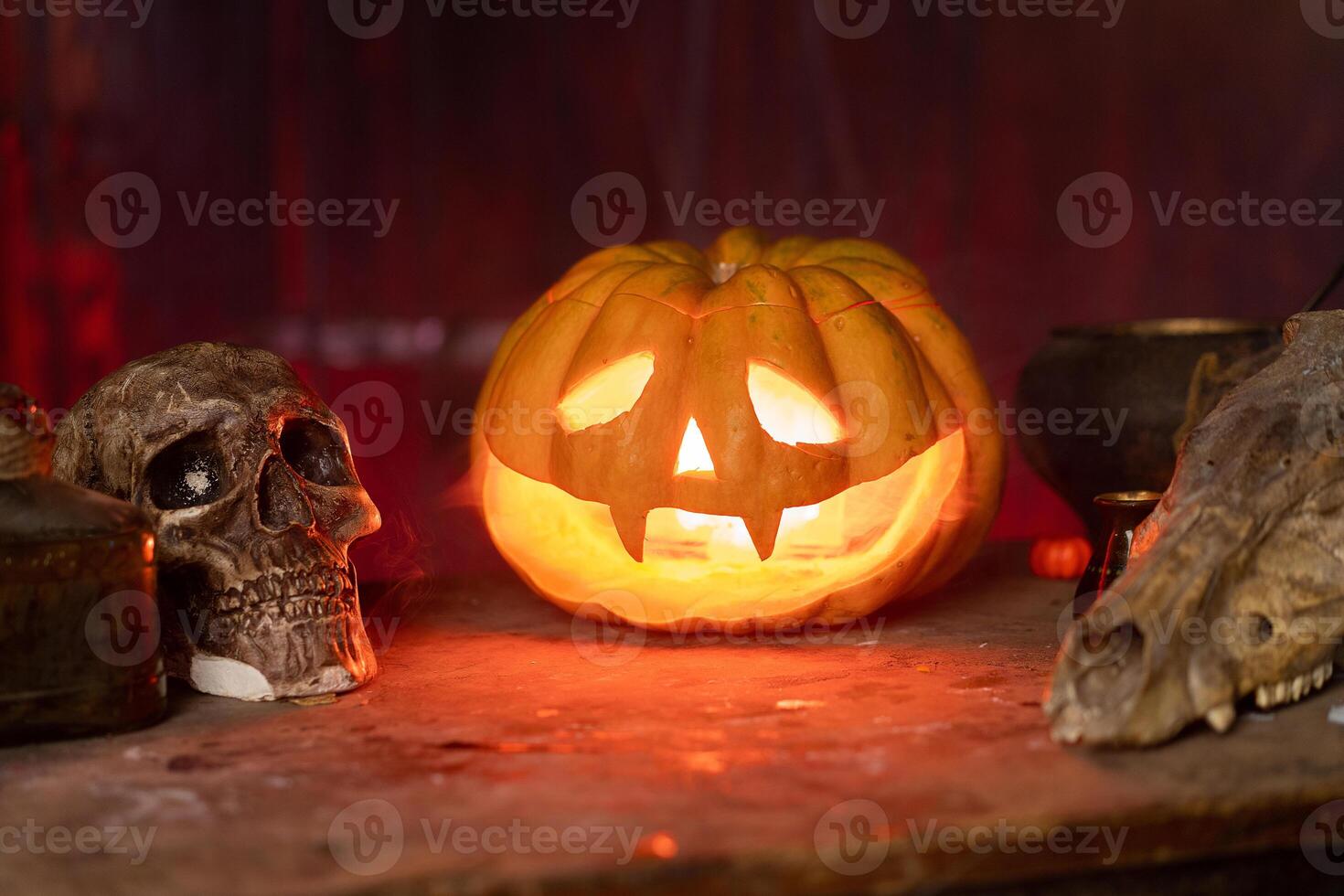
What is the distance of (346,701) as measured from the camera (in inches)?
65.4

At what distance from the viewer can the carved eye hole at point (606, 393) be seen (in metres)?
1.92

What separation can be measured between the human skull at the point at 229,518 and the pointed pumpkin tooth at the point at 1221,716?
1046 mm

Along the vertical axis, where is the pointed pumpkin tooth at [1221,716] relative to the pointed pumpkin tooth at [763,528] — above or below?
below

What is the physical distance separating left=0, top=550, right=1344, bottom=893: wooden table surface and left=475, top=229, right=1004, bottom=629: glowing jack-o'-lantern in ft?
0.80

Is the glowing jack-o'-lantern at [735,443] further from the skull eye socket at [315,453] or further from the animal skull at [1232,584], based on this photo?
the animal skull at [1232,584]

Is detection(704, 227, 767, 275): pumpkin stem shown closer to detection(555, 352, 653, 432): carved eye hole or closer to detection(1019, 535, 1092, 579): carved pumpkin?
detection(555, 352, 653, 432): carved eye hole

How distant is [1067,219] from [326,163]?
2020mm

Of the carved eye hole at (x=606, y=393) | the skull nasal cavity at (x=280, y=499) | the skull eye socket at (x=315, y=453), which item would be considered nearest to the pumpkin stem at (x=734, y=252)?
the carved eye hole at (x=606, y=393)

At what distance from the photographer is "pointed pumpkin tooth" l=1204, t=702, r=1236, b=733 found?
4.58 ft

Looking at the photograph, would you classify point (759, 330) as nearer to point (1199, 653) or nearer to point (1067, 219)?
point (1199, 653)

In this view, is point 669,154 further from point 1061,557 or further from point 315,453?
point 315,453

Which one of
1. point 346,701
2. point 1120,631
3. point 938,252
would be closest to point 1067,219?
point 938,252

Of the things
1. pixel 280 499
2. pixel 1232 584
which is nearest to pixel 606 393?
Answer: pixel 280 499

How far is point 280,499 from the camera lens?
67.9 inches
